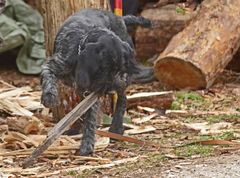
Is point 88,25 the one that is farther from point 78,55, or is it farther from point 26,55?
point 26,55

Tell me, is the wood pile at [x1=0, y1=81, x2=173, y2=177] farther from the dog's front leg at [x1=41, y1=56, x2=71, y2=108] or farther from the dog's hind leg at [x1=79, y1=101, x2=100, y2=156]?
the dog's front leg at [x1=41, y1=56, x2=71, y2=108]

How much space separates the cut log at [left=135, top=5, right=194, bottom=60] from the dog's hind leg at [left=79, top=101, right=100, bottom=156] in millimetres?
4691

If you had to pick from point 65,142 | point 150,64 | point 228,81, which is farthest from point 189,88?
point 65,142

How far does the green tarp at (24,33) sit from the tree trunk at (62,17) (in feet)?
10.8

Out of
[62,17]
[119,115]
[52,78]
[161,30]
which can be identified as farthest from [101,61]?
[161,30]

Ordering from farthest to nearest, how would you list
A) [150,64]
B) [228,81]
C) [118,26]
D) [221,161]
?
[150,64] → [228,81] → [118,26] → [221,161]

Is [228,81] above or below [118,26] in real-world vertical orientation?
below

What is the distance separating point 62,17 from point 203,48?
2513 mm

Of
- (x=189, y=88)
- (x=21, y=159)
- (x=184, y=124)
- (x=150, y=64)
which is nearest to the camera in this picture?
(x=21, y=159)

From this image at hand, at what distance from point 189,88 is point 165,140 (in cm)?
261

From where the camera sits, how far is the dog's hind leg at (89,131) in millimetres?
5882

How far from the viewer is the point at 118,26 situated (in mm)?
6488

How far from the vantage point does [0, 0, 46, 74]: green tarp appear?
34.3 ft

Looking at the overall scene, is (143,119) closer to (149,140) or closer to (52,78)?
(149,140)
